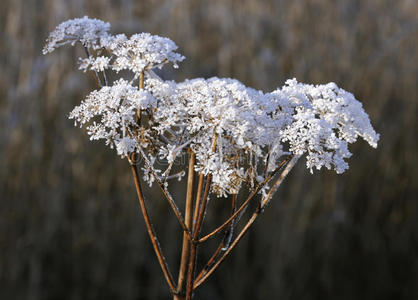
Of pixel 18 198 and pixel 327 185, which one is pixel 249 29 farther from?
pixel 18 198

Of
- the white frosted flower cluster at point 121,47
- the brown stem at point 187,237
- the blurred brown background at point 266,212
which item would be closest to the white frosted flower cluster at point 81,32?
the white frosted flower cluster at point 121,47

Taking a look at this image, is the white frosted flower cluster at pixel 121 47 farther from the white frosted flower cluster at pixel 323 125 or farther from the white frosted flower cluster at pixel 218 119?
the white frosted flower cluster at pixel 323 125

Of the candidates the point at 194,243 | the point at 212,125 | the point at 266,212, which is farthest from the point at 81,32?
the point at 266,212

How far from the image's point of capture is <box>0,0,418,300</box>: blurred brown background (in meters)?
2.47

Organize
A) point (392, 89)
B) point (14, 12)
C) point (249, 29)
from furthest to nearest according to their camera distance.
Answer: point (392, 89)
point (249, 29)
point (14, 12)

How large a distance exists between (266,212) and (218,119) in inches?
73.6

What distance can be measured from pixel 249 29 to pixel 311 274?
5.00 feet

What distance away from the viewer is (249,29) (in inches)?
115

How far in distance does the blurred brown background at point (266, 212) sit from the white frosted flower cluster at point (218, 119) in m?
1.44

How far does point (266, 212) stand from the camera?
2.63 meters

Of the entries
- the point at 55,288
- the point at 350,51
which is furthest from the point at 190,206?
the point at 350,51

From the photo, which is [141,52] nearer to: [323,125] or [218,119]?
[218,119]

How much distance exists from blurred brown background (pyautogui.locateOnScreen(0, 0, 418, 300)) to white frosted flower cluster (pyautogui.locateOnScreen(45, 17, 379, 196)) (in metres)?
1.44

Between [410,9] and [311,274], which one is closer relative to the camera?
[311,274]
